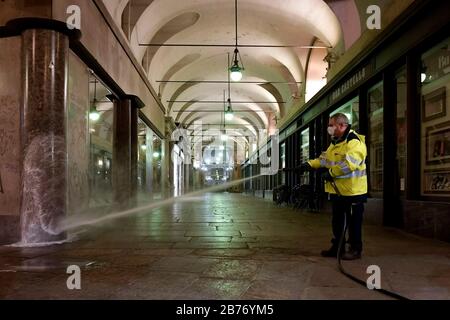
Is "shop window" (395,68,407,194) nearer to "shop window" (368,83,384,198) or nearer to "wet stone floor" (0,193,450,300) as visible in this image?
"shop window" (368,83,384,198)

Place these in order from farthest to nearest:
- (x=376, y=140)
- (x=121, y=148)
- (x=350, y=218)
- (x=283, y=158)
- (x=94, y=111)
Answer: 1. (x=283, y=158)
2. (x=121, y=148)
3. (x=94, y=111)
4. (x=376, y=140)
5. (x=350, y=218)

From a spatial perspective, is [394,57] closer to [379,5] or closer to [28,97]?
[379,5]

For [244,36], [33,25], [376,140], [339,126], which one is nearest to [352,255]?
[339,126]

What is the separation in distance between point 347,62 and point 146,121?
7.73 metres

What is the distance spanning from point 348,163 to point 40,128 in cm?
432

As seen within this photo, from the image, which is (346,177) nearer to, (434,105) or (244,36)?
(434,105)

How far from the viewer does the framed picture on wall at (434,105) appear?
725 cm

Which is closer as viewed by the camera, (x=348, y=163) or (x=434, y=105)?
(x=348, y=163)

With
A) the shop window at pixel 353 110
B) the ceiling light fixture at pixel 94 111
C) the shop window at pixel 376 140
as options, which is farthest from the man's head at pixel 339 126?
the shop window at pixel 353 110

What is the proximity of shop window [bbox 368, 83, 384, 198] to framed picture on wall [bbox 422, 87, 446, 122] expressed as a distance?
1.80 metres

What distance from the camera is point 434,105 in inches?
294

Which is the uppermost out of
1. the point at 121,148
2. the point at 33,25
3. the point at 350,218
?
the point at 33,25

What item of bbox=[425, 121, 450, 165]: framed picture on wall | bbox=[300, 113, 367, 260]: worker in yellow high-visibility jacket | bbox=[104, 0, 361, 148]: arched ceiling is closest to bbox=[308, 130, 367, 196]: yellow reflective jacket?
bbox=[300, 113, 367, 260]: worker in yellow high-visibility jacket

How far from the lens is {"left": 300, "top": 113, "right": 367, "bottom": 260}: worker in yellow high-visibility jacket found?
4.95 m
